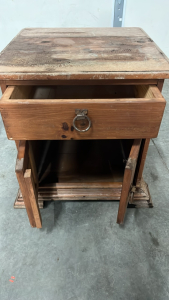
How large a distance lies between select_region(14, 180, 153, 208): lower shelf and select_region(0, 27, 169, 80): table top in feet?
1.42

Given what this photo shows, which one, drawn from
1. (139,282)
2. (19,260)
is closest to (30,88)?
(19,260)

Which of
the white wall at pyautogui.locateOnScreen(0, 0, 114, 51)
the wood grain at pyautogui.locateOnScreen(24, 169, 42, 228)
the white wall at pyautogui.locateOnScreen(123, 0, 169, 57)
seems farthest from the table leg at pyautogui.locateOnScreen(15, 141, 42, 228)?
the white wall at pyautogui.locateOnScreen(123, 0, 169, 57)

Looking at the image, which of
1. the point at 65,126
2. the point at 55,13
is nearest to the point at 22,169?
the point at 65,126

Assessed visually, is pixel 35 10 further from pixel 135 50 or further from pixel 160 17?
pixel 135 50

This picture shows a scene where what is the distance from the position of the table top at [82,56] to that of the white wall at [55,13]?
0.67 meters

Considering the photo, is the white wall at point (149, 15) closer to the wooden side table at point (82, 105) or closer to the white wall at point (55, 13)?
the white wall at point (55, 13)

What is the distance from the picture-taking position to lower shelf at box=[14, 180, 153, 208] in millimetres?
851

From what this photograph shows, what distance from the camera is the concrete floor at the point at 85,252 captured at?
64cm

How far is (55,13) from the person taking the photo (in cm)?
146

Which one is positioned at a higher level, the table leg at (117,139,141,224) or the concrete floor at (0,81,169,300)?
the table leg at (117,139,141,224)

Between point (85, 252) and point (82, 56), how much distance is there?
0.63 meters

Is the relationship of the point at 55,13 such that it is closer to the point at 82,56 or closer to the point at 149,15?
the point at 149,15

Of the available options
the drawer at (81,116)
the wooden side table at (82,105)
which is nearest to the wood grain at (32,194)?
the wooden side table at (82,105)

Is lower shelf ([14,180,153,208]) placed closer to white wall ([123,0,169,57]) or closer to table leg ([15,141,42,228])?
table leg ([15,141,42,228])
